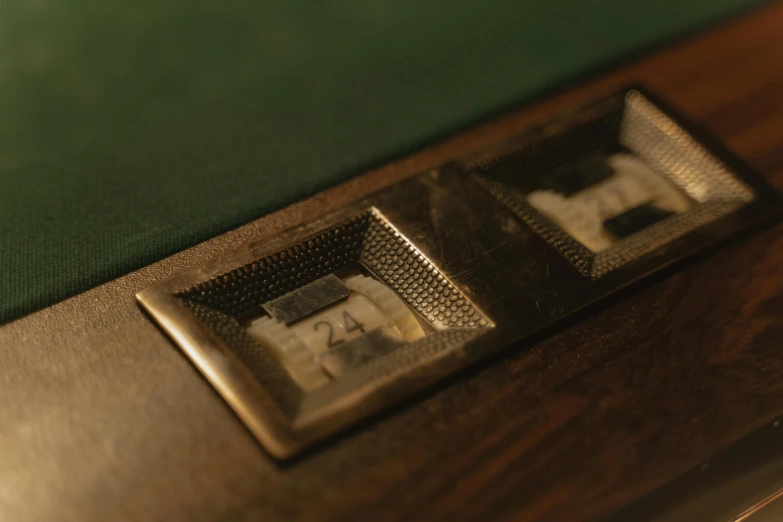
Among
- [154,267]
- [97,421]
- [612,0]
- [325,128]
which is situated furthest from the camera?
[612,0]

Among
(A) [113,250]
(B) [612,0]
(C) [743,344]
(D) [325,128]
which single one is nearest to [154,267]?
(A) [113,250]

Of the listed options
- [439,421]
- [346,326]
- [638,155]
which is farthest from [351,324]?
[638,155]

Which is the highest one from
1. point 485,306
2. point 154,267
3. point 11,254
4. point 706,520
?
point 11,254

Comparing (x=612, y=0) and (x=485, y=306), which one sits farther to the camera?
(x=612, y=0)

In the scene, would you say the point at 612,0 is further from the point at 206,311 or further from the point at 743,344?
the point at 206,311

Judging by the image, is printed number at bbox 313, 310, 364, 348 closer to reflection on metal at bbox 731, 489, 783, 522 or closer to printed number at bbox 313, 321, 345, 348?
printed number at bbox 313, 321, 345, 348

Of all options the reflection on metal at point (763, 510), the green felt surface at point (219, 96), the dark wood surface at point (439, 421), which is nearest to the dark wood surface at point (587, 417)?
the dark wood surface at point (439, 421)

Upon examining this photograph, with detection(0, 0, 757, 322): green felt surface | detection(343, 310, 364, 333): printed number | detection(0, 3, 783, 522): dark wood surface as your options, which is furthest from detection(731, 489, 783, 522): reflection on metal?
detection(0, 0, 757, 322): green felt surface
